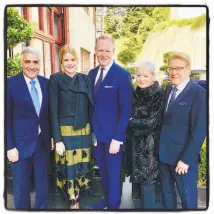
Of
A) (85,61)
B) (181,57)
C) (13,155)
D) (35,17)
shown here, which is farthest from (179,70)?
(13,155)

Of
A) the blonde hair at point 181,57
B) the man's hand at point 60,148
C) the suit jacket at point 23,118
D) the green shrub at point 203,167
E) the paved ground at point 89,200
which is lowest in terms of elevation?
the paved ground at point 89,200

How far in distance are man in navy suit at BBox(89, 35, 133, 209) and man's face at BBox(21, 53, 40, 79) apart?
0.49m

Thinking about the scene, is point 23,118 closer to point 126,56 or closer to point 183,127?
point 126,56

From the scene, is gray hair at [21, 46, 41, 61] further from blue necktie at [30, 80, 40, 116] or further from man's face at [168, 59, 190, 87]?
man's face at [168, 59, 190, 87]

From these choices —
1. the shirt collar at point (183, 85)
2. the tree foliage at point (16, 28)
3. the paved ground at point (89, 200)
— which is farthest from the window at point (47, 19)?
the paved ground at point (89, 200)

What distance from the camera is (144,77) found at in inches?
115

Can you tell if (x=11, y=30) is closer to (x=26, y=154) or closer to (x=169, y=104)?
(x=26, y=154)

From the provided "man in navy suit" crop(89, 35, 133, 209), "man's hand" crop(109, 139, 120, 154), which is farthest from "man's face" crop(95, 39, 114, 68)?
"man's hand" crop(109, 139, 120, 154)

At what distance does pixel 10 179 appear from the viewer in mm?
3221

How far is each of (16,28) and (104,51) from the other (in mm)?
794

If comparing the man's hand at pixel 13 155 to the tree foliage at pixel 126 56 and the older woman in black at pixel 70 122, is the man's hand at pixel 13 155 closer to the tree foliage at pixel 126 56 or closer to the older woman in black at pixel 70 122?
the older woman in black at pixel 70 122

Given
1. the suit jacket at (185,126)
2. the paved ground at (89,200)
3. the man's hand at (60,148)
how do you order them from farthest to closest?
the paved ground at (89,200), the man's hand at (60,148), the suit jacket at (185,126)

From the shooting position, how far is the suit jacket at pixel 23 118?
9.83 ft

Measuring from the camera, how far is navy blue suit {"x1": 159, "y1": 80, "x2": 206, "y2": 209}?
2.92 m
